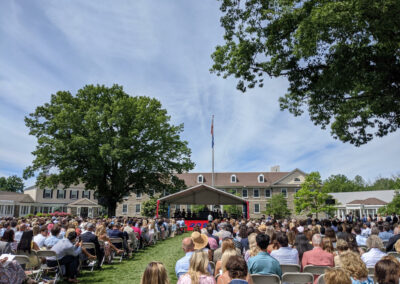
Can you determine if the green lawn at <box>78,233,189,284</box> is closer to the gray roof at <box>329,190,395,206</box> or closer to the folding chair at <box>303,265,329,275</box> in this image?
the folding chair at <box>303,265,329,275</box>

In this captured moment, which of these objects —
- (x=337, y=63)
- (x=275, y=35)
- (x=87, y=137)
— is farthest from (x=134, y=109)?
(x=337, y=63)

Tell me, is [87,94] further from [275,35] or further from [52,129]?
[275,35]

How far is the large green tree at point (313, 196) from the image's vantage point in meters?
40.8

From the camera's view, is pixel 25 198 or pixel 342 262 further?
pixel 25 198

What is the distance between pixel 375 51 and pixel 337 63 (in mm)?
1483

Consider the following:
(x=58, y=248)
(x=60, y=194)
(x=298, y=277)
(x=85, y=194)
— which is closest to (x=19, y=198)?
(x=60, y=194)

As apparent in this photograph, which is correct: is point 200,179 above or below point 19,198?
above

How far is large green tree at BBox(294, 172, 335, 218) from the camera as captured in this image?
4078 centimetres

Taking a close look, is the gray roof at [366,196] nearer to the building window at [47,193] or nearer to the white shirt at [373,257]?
the white shirt at [373,257]

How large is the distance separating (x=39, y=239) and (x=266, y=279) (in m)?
7.29

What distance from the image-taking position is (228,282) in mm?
3691

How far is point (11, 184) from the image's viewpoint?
104 m

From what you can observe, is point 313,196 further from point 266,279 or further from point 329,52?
point 266,279

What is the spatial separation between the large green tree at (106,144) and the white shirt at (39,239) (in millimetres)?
18748
